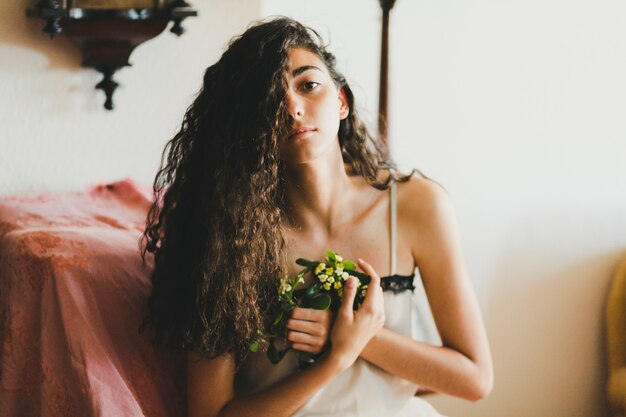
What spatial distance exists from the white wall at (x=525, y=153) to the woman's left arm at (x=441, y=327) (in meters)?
0.84

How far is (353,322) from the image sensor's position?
4.66 feet

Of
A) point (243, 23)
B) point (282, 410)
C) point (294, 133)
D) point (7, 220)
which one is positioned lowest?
point (282, 410)

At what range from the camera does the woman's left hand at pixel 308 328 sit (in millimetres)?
1440

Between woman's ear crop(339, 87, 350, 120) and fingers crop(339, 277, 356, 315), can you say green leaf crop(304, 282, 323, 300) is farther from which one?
woman's ear crop(339, 87, 350, 120)

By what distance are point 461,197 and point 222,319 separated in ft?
4.11

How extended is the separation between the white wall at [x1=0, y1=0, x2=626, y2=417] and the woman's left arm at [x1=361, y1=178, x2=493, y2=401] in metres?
0.83

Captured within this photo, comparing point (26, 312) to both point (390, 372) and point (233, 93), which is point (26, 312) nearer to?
point (233, 93)

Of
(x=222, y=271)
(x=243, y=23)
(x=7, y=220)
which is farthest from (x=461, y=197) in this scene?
(x=7, y=220)

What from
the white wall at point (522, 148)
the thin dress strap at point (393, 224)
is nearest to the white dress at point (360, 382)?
the thin dress strap at point (393, 224)

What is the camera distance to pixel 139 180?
2.09 meters

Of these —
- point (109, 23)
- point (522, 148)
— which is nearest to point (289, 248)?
point (109, 23)

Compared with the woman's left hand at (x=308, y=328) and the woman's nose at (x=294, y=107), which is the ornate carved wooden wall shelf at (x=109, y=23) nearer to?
the woman's nose at (x=294, y=107)

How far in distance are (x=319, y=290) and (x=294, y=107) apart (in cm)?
34

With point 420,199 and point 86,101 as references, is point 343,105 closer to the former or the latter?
point 420,199
